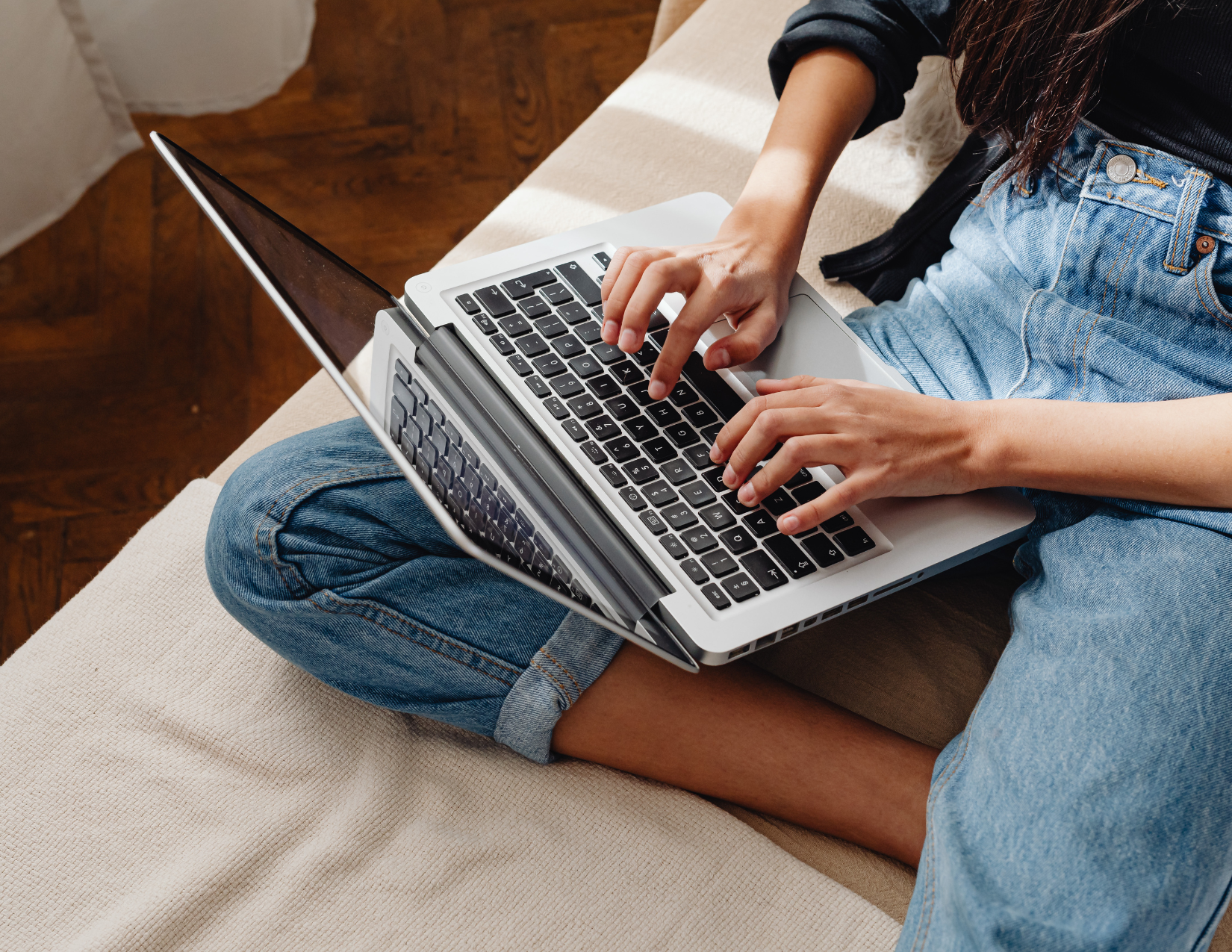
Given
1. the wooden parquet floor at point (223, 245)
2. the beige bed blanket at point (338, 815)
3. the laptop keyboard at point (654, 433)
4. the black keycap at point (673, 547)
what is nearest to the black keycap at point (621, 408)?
the laptop keyboard at point (654, 433)

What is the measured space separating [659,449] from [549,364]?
10cm

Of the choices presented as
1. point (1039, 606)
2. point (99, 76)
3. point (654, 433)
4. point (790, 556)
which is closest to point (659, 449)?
point (654, 433)

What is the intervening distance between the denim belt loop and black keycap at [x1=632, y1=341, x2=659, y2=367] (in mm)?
352

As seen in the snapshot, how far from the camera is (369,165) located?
161 centimetres

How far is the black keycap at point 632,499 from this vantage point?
2.10 ft

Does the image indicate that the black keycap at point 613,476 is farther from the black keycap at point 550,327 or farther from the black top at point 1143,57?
the black top at point 1143,57

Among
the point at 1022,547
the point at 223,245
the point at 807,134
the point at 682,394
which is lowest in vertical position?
the point at 223,245

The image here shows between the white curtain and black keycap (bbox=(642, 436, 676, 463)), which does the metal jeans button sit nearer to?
black keycap (bbox=(642, 436, 676, 463))

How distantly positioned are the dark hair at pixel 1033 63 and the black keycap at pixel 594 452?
372mm

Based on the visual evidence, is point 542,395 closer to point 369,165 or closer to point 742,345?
point 742,345

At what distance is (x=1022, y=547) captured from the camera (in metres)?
0.70

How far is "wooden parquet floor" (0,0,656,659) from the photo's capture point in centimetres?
129

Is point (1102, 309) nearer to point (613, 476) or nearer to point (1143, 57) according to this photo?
point (1143, 57)

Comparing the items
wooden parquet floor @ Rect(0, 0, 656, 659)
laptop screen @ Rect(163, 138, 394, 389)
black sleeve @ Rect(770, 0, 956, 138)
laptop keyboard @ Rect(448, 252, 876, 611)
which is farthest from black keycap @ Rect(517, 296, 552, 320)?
wooden parquet floor @ Rect(0, 0, 656, 659)
